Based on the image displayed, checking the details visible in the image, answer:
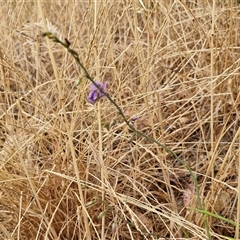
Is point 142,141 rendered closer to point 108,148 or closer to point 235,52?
point 108,148

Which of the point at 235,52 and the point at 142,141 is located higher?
the point at 235,52

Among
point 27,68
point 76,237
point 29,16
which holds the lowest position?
point 76,237

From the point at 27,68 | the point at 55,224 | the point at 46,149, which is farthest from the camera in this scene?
the point at 27,68

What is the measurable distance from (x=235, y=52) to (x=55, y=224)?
0.69 m

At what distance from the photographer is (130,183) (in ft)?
4.06

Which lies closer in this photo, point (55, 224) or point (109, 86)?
point (55, 224)

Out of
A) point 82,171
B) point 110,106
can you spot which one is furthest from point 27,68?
point 82,171

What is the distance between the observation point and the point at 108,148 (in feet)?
4.23

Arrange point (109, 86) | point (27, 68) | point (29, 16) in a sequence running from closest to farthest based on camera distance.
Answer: point (109, 86) → point (27, 68) → point (29, 16)

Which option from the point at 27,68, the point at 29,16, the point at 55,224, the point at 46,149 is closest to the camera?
the point at 55,224

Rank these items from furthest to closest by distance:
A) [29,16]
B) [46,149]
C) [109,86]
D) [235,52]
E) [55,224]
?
1. [29,16]
2. [109,86]
3. [235,52]
4. [46,149]
5. [55,224]

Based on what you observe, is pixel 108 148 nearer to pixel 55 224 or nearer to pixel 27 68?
pixel 55 224

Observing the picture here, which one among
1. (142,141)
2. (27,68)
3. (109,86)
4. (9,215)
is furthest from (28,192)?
(27,68)

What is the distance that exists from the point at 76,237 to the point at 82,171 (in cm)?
15
